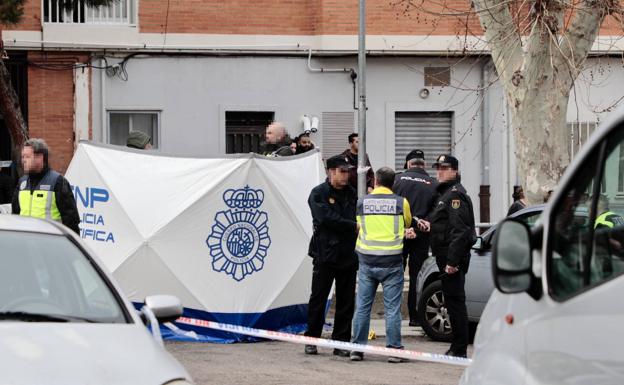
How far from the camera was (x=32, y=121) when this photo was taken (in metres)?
23.1

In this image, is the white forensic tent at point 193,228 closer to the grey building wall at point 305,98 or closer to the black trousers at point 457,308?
the black trousers at point 457,308

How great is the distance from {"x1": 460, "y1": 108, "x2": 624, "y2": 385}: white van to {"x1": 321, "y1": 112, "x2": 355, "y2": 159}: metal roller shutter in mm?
19130

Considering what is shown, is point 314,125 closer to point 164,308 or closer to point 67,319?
point 164,308

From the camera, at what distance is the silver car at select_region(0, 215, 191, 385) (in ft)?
17.4

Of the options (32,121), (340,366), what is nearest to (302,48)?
(32,121)

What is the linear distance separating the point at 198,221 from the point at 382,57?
1168 cm

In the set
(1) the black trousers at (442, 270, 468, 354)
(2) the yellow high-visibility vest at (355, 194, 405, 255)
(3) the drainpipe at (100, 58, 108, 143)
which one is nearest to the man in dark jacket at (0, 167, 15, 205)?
(3) the drainpipe at (100, 58, 108, 143)

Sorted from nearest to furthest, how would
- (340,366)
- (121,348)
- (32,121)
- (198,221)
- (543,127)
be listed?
(121,348) < (340,366) < (198,221) < (543,127) < (32,121)

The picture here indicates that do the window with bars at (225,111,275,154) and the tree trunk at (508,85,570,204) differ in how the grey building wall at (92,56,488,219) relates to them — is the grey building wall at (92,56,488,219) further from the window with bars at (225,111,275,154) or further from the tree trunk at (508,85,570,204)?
the tree trunk at (508,85,570,204)

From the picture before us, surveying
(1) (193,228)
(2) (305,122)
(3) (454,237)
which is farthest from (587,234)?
(2) (305,122)

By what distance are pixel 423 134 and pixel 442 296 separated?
11.1 m

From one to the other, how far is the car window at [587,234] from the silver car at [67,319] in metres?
1.88

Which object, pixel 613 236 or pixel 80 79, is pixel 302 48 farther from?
pixel 613 236

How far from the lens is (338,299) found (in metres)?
12.6
